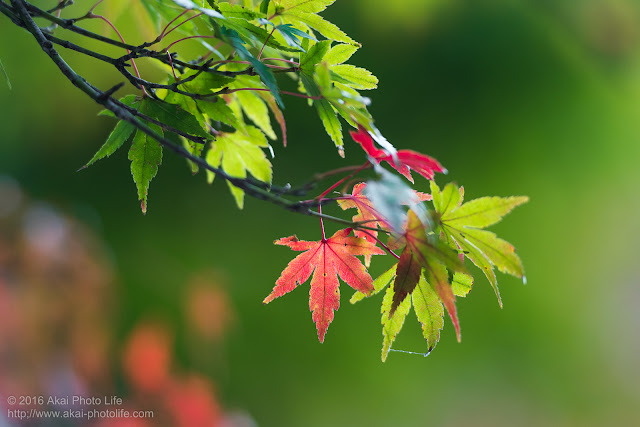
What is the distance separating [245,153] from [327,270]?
18 cm

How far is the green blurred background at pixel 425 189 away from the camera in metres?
2.91

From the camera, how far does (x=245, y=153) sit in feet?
2.16

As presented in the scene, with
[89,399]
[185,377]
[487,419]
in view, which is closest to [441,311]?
[89,399]

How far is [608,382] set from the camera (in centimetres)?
296

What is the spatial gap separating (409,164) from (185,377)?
87.2 inches

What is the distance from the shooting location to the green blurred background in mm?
2912

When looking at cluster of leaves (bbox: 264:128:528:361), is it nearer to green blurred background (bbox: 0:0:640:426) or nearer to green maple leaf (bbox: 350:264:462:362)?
green maple leaf (bbox: 350:264:462:362)

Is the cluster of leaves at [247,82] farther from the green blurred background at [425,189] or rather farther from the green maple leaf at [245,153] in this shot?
the green blurred background at [425,189]

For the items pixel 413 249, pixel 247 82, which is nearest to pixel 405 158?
pixel 413 249

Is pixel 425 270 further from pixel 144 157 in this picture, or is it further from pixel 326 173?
pixel 144 157

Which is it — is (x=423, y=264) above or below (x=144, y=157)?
above

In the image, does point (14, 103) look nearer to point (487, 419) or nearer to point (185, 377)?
point (185, 377)

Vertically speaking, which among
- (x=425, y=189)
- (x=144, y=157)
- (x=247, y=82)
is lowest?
(x=425, y=189)

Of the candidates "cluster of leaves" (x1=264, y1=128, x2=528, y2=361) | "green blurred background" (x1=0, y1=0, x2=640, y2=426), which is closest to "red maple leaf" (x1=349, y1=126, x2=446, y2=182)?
"cluster of leaves" (x1=264, y1=128, x2=528, y2=361)
